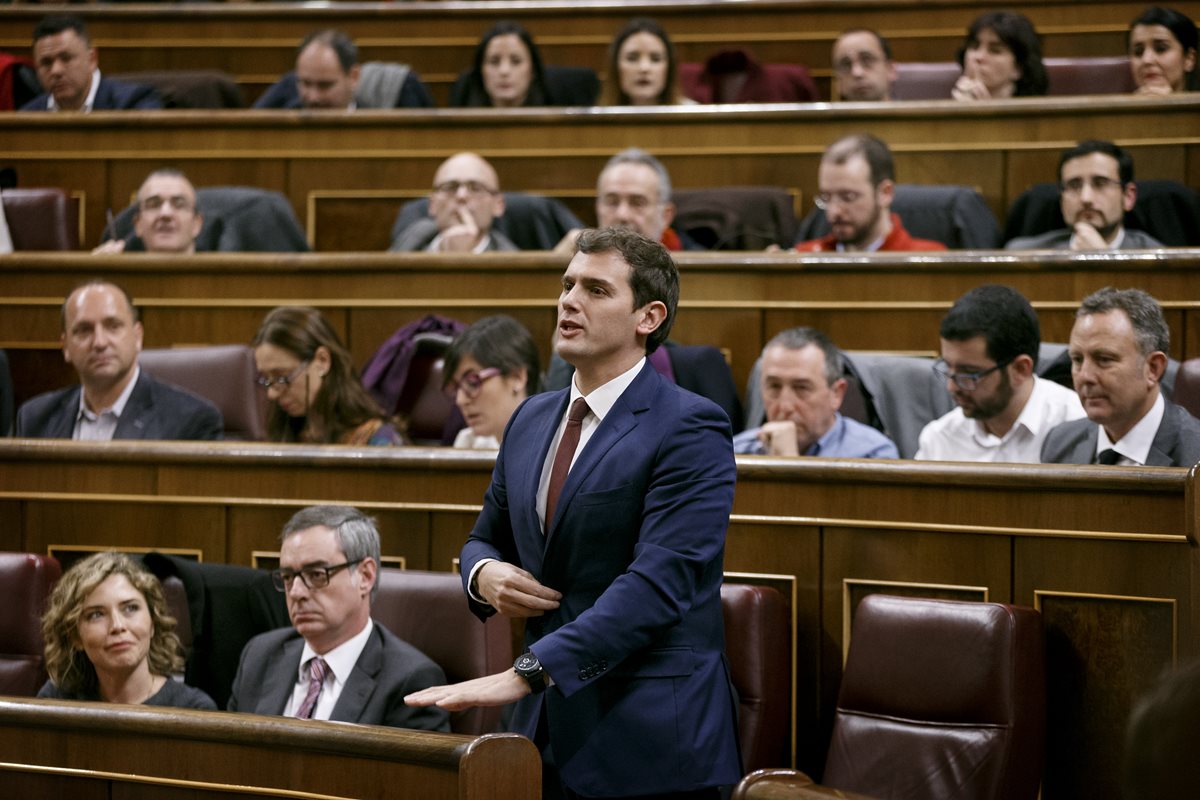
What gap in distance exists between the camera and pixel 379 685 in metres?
1.34

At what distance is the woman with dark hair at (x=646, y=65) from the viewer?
8.21ft

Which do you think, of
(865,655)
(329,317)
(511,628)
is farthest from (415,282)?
(865,655)

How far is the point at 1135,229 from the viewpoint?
2143mm

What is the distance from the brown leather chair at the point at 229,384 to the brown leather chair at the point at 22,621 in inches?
19.2

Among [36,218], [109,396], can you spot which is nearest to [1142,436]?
[109,396]

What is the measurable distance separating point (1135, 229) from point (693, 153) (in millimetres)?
672

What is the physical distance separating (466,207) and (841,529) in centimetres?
98

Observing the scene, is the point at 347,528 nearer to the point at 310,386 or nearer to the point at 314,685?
the point at 314,685

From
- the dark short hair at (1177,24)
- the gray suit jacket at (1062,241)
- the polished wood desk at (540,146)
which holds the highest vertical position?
the dark short hair at (1177,24)

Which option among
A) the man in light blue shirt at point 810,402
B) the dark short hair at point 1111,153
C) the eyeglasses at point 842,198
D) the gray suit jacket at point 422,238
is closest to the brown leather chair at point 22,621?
the man in light blue shirt at point 810,402

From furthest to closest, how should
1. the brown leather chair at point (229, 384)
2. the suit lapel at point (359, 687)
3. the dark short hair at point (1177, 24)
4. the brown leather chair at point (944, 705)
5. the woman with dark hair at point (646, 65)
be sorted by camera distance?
the woman with dark hair at point (646, 65)
the dark short hair at point (1177, 24)
the brown leather chair at point (229, 384)
the suit lapel at point (359, 687)
the brown leather chair at point (944, 705)

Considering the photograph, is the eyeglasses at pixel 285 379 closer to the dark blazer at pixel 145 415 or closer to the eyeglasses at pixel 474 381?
the dark blazer at pixel 145 415

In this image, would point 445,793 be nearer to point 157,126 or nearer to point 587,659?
point 587,659

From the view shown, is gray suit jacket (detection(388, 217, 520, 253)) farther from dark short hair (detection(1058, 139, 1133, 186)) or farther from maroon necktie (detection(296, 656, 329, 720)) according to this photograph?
maroon necktie (detection(296, 656, 329, 720))
